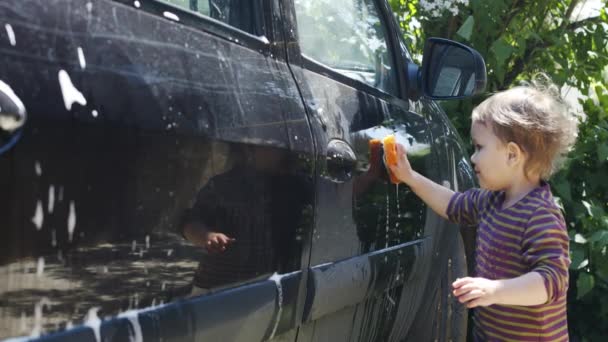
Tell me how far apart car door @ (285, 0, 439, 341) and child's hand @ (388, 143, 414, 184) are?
0.05 metres

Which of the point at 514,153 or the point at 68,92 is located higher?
the point at 68,92

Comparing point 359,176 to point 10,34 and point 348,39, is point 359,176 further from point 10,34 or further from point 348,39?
point 10,34

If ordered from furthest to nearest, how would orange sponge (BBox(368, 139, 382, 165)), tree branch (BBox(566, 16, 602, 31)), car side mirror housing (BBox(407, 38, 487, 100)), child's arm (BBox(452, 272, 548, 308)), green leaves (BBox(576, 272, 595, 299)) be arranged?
tree branch (BBox(566, 16, 602, 31)) < green leaves (BBox(576, 272, 595, 299)) < car side mirror housing (BBox(407, 38, 487, 100)) < orange sponge (BBox(368, 139, 382, 165)) < child's arm (BBox(452, 272, 548, 308))

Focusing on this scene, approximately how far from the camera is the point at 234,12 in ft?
7.03

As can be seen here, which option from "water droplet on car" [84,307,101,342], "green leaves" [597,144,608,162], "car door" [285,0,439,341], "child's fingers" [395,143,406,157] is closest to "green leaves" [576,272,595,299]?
"green leaves" [597,144,608,162]

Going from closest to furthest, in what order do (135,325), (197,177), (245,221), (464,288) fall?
1. (135,325)
2. (197,177)
3. (245,221)
4. (464,288)

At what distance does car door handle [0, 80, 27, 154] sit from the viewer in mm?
Answer: 1265

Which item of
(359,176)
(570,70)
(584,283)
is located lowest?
(584,283)

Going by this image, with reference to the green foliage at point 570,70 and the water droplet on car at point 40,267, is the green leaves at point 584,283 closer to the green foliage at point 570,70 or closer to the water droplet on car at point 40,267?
the green foliage at point 570,70

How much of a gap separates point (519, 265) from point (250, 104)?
37.0 inches

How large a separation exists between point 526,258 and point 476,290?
0.27m

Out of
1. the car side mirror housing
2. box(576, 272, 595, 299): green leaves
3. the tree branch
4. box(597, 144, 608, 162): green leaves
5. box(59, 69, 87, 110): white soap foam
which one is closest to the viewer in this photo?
box(59, 69, 87, 110): white soap foam

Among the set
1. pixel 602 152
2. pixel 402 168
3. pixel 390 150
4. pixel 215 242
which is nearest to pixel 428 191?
pixel 402 168

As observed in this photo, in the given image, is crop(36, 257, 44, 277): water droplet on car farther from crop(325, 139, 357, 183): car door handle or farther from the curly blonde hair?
the curly blonde hair
